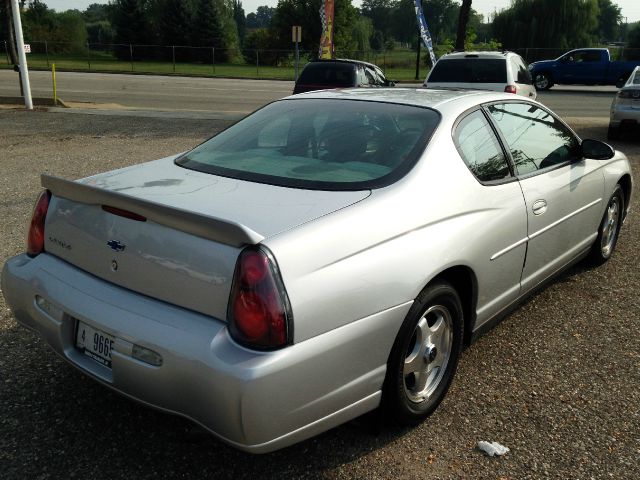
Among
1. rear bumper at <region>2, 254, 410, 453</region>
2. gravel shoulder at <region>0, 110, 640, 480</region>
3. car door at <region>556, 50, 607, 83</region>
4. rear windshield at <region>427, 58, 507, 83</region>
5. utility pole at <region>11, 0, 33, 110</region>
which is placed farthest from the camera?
car door at <region>556, 50, 607, 83</region>

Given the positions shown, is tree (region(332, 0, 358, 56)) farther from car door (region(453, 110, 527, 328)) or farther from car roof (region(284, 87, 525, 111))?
car door (region(453, 110, 527, 328))

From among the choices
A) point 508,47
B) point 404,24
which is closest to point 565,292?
point 508,47

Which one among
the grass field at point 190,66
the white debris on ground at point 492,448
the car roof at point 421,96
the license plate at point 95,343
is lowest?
the grass field at point 190,66

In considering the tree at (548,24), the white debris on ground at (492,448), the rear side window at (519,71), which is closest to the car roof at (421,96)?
the white debris on ground at (492,448)

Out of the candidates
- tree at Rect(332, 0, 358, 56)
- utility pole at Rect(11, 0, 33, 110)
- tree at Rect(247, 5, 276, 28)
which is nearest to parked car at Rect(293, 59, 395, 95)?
utility pole at Rect(11, 0, 33, 110)

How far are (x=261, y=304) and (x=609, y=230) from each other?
3.92 metres

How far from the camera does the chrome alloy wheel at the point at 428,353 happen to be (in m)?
2.84

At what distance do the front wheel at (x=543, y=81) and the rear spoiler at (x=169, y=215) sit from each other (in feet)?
90.0

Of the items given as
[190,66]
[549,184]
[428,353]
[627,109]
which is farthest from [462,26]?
[190,66]

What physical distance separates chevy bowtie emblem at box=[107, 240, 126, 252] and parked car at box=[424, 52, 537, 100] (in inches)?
373

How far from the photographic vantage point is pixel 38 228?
2984 millimetres

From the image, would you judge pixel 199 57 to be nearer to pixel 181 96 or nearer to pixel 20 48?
pixel 181 96

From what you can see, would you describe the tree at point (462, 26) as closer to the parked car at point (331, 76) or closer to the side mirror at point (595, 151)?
the parked car at point (331, 76)

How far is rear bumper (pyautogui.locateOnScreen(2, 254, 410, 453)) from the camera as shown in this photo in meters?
2.16
